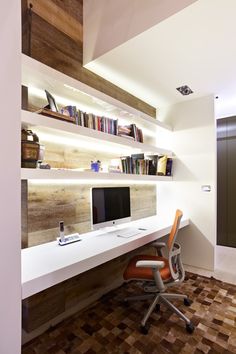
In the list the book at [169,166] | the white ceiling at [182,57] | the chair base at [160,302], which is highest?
the white ceiling at [182,57]

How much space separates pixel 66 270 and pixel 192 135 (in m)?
2.43

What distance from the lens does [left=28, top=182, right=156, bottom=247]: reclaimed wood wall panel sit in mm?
1719

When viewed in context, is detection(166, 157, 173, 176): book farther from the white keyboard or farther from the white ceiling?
the white keyboard

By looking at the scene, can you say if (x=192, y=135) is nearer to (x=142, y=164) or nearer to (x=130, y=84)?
(x=142, y=164)

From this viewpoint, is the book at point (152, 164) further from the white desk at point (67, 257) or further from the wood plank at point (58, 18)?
the wood plank at point (58, 18)

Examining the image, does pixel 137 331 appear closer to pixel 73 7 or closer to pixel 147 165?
pixel 147 165

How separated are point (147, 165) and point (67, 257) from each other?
1678 mm

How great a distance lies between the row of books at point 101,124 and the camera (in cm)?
185

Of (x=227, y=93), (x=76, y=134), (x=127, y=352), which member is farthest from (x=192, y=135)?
(x=127, y=352)

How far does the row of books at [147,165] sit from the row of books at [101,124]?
25 cm

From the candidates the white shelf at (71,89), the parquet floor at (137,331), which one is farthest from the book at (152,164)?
the parquet floor at (137,331)

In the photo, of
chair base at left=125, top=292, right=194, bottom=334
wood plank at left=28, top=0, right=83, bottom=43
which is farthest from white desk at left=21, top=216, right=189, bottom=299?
wood plank at left=28, top=0, right=83, bottom=43

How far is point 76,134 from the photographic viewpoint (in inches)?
71.2

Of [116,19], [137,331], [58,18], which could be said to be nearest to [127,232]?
[137,331]
